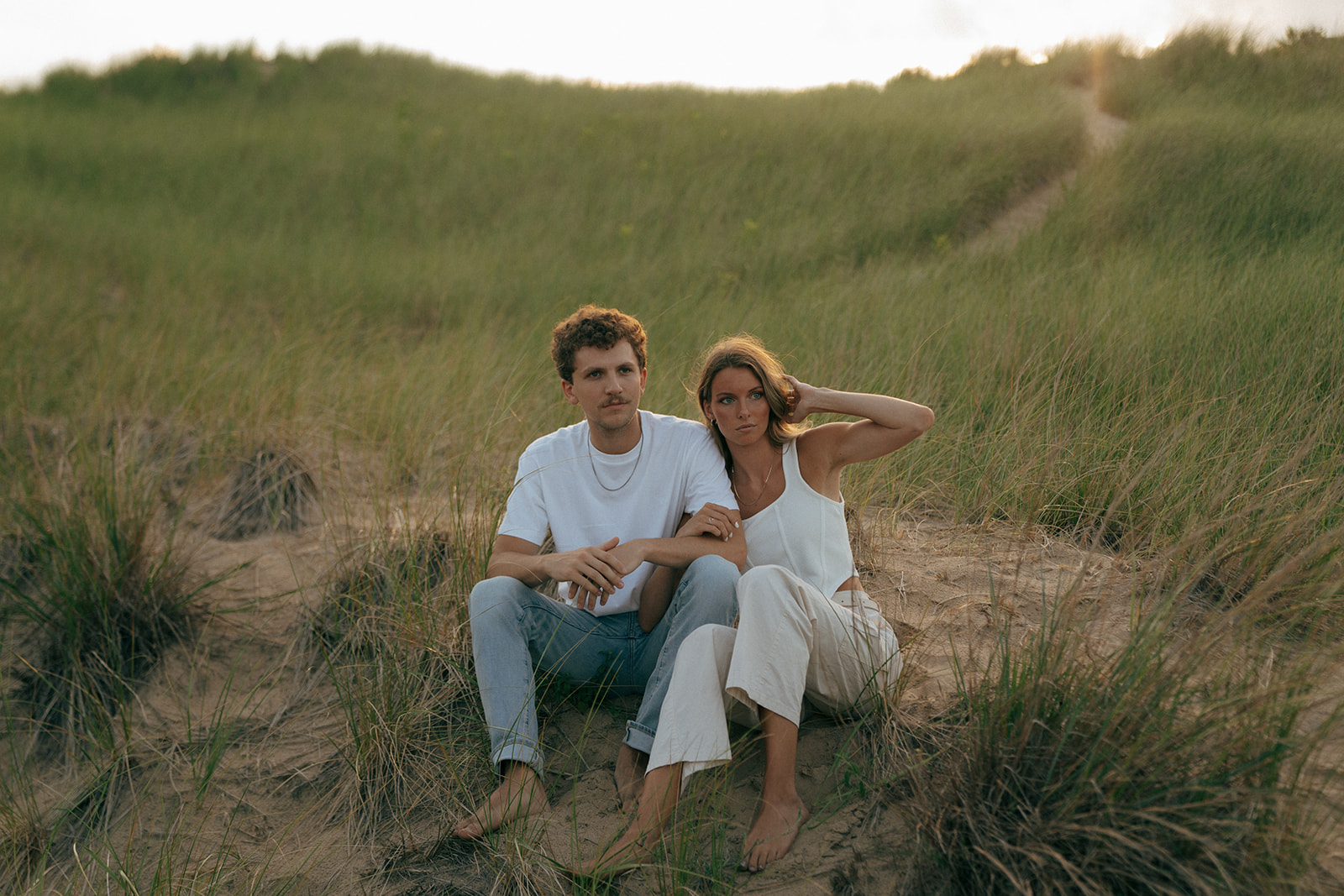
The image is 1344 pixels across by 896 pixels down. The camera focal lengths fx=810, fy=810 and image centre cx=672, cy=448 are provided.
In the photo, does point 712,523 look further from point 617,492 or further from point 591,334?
point 591,334

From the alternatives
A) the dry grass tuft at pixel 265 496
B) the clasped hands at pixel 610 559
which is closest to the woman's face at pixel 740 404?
the clasped hands at pixel 610 559

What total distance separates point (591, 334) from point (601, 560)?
0.82 metres

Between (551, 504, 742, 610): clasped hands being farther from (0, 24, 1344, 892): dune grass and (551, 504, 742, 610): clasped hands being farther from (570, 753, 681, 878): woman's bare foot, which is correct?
(0, 24, 1344, 892): dune grass

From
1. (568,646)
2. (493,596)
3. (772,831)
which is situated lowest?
(772,831)

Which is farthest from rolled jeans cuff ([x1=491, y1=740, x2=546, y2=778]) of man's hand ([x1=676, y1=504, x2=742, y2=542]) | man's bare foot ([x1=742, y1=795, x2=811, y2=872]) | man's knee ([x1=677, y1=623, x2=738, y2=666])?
man's hand ([x1=676, y1=504, x2=742, y2=542])

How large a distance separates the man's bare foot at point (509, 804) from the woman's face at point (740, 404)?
4.40 ft

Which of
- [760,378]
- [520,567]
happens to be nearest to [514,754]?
[520,567]

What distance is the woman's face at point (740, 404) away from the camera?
2.90 m

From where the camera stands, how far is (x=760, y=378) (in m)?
2.90

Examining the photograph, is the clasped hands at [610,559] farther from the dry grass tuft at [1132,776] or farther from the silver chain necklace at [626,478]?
the dry grass tuft at [1132,776]

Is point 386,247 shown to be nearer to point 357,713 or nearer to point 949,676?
point 357,713

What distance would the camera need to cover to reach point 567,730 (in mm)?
3035

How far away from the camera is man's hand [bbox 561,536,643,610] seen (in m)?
2.63

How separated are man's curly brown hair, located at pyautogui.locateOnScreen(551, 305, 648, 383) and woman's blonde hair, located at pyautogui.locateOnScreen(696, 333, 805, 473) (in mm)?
279
